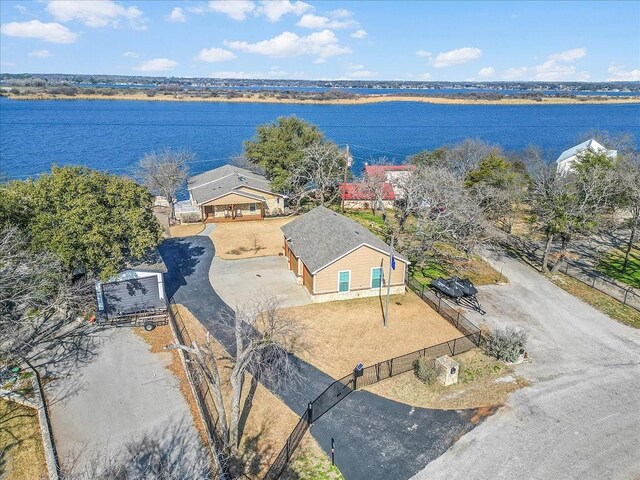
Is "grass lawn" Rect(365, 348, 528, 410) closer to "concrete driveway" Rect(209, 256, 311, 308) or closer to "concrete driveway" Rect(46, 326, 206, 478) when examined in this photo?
"concrete driveway" Rect(46, 326, 206, 478)

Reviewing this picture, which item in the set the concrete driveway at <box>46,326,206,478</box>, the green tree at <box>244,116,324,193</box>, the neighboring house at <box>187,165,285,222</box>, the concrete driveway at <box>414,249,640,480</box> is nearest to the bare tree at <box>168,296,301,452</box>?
the concrete driveway at <box>46,326,206,478</box>

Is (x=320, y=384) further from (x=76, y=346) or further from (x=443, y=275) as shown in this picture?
(x=443, y=275)

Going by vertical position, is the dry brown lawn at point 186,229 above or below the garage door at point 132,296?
below

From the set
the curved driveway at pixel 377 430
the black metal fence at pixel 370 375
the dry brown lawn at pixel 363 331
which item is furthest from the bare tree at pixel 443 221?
the curved driveway at pixel 377 430

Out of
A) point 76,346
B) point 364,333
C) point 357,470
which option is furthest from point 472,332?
point 76,346

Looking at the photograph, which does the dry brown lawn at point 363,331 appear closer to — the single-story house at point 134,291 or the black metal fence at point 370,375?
the black metal fence at point 370,375
